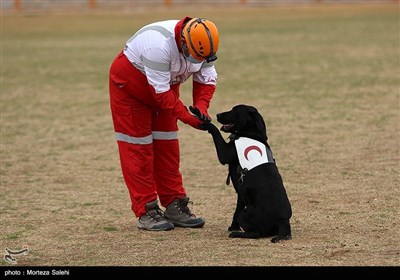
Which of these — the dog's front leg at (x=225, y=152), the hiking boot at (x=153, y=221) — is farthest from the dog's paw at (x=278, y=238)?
the hiking boot at (x=153, y=221)

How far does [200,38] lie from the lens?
730 centimetres

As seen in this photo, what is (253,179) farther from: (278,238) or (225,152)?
(278,238)

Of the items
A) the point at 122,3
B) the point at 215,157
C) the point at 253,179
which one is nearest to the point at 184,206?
the point at 253,179

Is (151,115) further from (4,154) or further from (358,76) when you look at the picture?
(358,76)

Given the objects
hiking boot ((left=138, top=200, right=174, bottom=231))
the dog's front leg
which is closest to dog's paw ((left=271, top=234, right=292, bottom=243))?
the dog's front leg

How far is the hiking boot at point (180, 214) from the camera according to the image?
320 inches

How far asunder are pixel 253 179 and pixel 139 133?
3.72 feet

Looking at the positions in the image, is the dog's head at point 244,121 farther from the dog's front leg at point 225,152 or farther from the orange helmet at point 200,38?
the orange helmet at point 200,38

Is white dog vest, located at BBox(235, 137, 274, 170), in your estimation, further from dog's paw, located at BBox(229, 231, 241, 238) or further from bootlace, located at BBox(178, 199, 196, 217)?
bootlace, located at BBox(178, 199, 196, 217)

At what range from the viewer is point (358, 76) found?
18.2m

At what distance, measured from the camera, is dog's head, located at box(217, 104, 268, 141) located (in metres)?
7.44

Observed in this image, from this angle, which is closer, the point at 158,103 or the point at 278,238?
the point at 278,238

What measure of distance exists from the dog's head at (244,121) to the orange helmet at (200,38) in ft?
1.64
